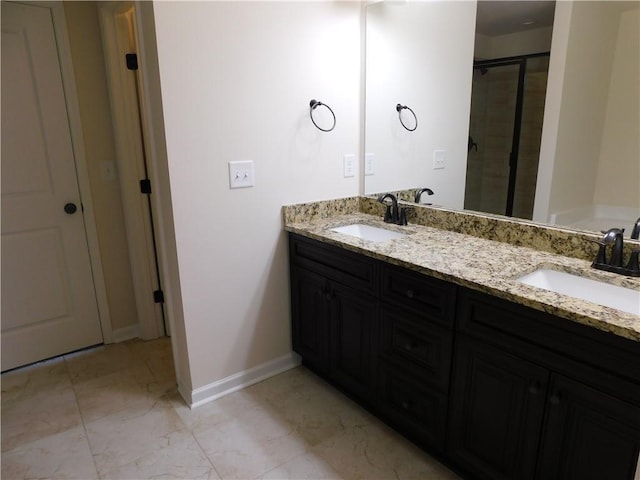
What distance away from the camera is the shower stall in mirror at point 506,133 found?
1.76 m

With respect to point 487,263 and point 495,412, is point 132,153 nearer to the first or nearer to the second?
point 487,263

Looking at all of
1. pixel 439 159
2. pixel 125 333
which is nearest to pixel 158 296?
pixel 125 333

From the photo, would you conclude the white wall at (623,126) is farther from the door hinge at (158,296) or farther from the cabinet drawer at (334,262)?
the door hinge at (158,296)

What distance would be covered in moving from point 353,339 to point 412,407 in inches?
15.7

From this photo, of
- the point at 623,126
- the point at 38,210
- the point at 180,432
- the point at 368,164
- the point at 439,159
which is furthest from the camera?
the point at 368,164

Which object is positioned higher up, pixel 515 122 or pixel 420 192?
pixel 515 122

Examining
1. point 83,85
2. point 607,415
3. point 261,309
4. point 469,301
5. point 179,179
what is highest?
point 83,85

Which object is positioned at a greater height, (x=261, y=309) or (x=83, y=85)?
(x=83, y=85)

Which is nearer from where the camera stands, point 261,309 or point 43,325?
point 261,309

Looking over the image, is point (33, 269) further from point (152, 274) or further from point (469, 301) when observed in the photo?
point (469, 301)

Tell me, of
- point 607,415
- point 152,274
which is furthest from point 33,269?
point 607,415

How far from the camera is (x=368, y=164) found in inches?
97.3

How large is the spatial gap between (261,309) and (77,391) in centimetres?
107

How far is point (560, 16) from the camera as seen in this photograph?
5.48 ft
